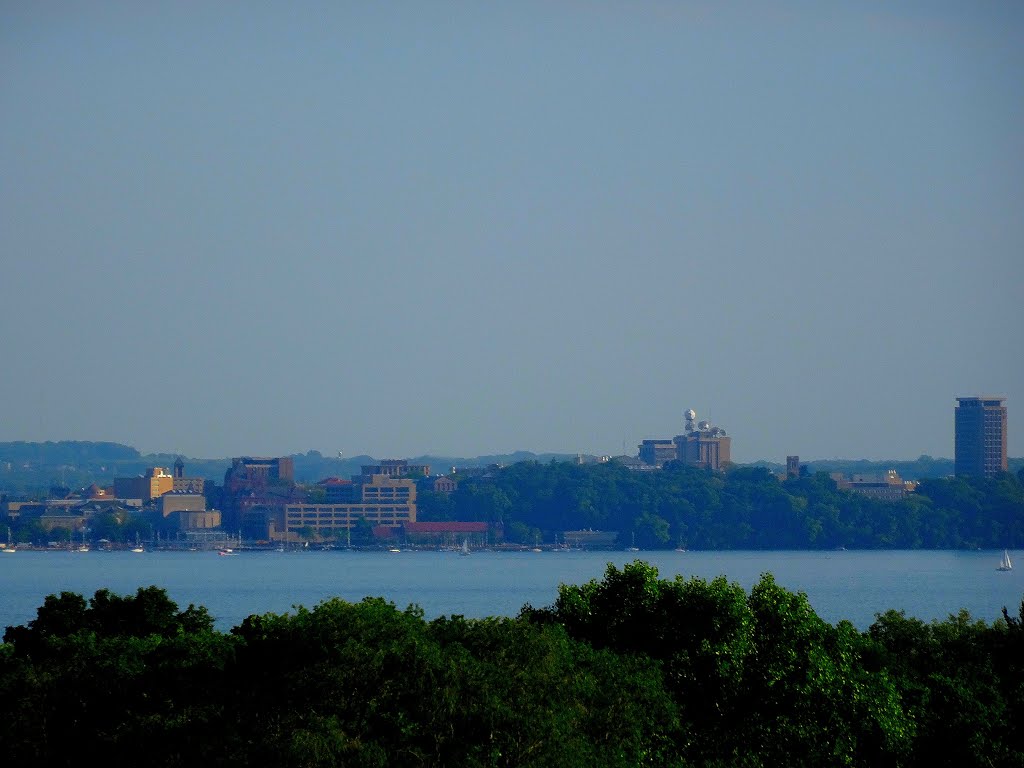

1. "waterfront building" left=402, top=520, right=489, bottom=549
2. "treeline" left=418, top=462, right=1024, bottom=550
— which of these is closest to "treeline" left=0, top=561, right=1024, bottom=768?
"treeline" left=418, top=462, right=1024, bottom=550

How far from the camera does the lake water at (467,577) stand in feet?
279

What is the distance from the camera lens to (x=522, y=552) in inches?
7333

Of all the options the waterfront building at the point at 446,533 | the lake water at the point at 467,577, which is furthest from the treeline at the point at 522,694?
the waterfront building at the point at 446,533

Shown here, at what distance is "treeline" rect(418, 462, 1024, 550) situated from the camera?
17775 cm

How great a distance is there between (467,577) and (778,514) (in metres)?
68.1

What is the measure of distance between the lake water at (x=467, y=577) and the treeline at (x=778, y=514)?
590cm

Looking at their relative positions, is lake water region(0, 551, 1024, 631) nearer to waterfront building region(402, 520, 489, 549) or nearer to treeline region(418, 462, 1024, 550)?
treeline region(418, 462, 1024, 550)

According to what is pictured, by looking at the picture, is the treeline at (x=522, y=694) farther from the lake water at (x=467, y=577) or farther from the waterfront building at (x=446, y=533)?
the waterfront building at (x=446, y=533)

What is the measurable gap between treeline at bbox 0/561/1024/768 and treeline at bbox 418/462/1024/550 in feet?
507

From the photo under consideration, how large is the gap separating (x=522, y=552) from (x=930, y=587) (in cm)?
8371

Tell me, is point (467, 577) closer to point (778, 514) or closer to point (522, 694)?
point (778, 514)

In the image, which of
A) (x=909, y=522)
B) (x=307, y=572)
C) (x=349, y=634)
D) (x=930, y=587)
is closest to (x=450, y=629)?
(x=349, y=634)

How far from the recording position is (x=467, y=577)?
123m

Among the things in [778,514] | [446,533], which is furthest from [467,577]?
[446,533]
